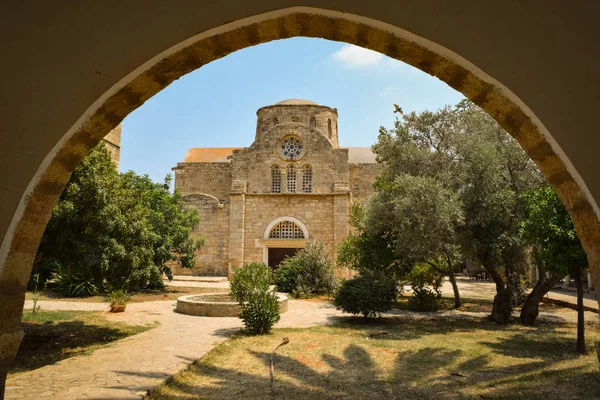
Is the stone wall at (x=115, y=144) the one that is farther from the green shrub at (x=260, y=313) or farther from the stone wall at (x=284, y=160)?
the stone wall at (x=284, y=160)

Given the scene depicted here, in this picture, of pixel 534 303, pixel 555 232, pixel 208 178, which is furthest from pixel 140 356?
pixel 208 178

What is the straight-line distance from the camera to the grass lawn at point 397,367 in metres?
5.13

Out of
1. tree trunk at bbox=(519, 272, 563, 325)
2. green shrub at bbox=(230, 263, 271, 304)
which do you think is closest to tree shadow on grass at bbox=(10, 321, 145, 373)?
green shrub at bbox=(230, 263, 271, 304)

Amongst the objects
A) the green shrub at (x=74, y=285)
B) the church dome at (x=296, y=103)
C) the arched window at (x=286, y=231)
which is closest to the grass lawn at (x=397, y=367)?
the green shrub at (x=74, y=285)

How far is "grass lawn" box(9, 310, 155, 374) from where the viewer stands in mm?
6555

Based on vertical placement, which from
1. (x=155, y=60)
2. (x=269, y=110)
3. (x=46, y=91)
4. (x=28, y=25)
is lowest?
(x=46, y=91)

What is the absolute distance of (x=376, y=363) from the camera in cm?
656

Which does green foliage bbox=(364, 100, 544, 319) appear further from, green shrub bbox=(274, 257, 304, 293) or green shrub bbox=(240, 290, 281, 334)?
green shrub bbox=(274, 257, 304, 293)

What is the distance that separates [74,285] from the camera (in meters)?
14.9

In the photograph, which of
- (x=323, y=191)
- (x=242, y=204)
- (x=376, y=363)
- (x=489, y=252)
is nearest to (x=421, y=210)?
(x=489, y=252)

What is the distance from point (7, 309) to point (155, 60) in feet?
5.41

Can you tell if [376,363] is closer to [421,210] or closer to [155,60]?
[421,210]

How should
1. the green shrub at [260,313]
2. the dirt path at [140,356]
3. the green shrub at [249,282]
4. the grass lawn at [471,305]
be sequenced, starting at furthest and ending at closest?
the grass lawn at [471,305]
the green shrub at [249,282]
the green shrub at [260,313]
the dirt path at [140,356]

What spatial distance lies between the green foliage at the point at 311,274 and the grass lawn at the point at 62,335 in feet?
25.6
